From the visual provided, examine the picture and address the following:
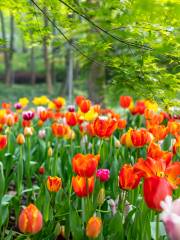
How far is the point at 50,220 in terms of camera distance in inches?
83.9

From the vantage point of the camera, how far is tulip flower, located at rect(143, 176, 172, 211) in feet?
4.06

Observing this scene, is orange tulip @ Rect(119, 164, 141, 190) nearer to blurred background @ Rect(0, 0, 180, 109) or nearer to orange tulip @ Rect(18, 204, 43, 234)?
orange tulip @ Rect(18, 204, 43, 234)

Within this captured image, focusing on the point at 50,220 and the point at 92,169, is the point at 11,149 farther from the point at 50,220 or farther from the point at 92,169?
the point at 92,169

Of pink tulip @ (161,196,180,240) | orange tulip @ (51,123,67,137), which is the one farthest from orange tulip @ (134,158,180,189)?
orange tulip @ (51,123,67,137)

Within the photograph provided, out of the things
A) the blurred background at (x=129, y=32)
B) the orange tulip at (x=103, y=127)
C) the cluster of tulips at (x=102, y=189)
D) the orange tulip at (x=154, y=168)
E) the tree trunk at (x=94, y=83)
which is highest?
the blurred background at (x=129, y=32)

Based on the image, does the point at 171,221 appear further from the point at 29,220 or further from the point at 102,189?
the point at 102,189

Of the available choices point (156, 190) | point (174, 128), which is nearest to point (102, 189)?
point (156, 190)

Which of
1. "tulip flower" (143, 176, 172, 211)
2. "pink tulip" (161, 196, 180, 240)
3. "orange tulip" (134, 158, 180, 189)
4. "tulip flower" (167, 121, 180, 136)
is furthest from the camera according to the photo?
"tulip flower" (167, 121, 180, 136)

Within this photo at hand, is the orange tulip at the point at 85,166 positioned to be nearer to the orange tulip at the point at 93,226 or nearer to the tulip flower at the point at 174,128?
the orange tulip at the point at 93,226

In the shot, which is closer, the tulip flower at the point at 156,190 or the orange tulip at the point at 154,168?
the tulip flower at the point at 156,190

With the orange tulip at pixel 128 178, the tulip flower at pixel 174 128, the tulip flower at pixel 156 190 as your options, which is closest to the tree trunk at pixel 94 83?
the tulip flower at pixel 174 128

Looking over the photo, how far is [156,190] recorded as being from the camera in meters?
1.24

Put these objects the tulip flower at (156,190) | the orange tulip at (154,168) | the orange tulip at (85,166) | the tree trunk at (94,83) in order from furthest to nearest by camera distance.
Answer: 1. the tree trunk at (94,83)
2. the orange tulip at (85,166)
3. the orange tulip at (154,168)
4. the tulip flower at (156,190)

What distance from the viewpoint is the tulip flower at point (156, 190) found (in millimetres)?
1236
